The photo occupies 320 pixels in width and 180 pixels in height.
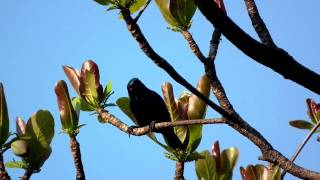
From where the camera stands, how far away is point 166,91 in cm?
330

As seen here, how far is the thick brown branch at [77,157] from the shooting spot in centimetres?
277

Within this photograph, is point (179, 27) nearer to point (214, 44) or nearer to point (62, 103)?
point (214, 44)

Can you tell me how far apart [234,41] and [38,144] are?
6.09 ft

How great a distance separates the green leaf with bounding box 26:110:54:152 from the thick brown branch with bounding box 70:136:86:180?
0.15 m

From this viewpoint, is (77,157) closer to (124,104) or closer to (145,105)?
(124,104)

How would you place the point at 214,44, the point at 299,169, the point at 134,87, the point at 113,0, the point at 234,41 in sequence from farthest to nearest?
the point at 134,87
the point at 214,44
the point at 113,0
the point at 299,169
the point at 234,41

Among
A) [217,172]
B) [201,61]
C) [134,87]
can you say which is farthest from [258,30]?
[134,87]

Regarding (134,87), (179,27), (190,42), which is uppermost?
(134,87)

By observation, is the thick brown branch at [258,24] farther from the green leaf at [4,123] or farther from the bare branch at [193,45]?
the green leaf at [4,123]

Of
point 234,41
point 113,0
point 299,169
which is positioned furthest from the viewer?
point 113,0

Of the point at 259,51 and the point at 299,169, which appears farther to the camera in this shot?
the point at 299,169

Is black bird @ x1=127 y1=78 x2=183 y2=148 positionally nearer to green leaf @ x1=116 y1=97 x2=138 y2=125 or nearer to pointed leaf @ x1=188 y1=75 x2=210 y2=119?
green leaf @ x1=116 y1=97 x2=138 y2=125

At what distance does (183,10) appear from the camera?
2.83 m

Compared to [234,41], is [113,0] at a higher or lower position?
higher
